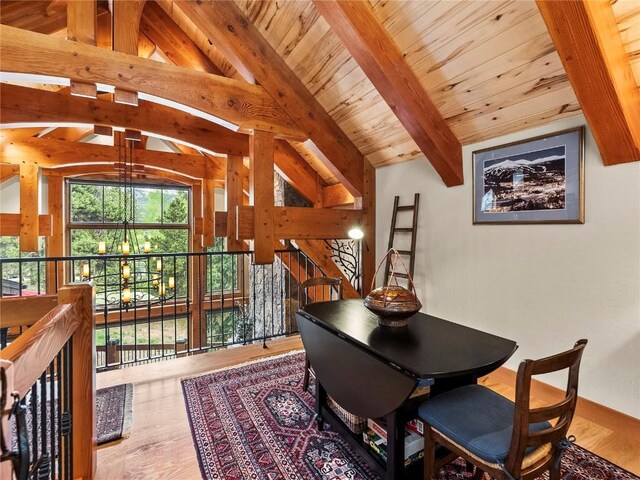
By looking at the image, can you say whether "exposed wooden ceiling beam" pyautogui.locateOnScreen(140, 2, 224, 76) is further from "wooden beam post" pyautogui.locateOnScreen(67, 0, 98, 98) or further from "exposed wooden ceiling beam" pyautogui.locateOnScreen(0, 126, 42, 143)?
"exposed wooden ceiling beam" pyautogui.locateOnScreen(0, 126, 42, 143)

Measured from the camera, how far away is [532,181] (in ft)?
7.41

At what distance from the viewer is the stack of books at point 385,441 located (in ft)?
4.71

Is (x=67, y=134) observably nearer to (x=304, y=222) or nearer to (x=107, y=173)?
(x=107, y=173)

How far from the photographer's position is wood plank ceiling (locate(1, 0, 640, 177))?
1.88 m

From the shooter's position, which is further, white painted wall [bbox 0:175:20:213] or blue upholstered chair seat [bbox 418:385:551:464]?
white painted wall [bbox 0:175:20:213]

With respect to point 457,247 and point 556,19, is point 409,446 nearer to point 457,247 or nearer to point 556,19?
point 457,247

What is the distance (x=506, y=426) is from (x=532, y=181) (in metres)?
1.74

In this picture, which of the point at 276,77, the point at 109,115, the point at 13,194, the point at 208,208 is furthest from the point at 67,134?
the point at 276,77

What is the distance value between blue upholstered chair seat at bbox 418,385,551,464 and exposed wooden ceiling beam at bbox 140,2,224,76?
3885 mm

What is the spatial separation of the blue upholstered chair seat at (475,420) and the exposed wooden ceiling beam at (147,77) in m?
2.74

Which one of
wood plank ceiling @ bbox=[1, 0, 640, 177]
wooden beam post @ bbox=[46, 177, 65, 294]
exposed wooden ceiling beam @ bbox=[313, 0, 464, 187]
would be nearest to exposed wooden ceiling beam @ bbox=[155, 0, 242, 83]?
wood plank ceiling @ bbox=[1, 0, 640, 177]

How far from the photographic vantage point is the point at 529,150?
2277 mm

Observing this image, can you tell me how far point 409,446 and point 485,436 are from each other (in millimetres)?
397

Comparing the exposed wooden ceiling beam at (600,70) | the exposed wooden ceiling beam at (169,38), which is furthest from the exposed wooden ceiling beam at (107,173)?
the exposed wooden ceiling beam at (600,70)
